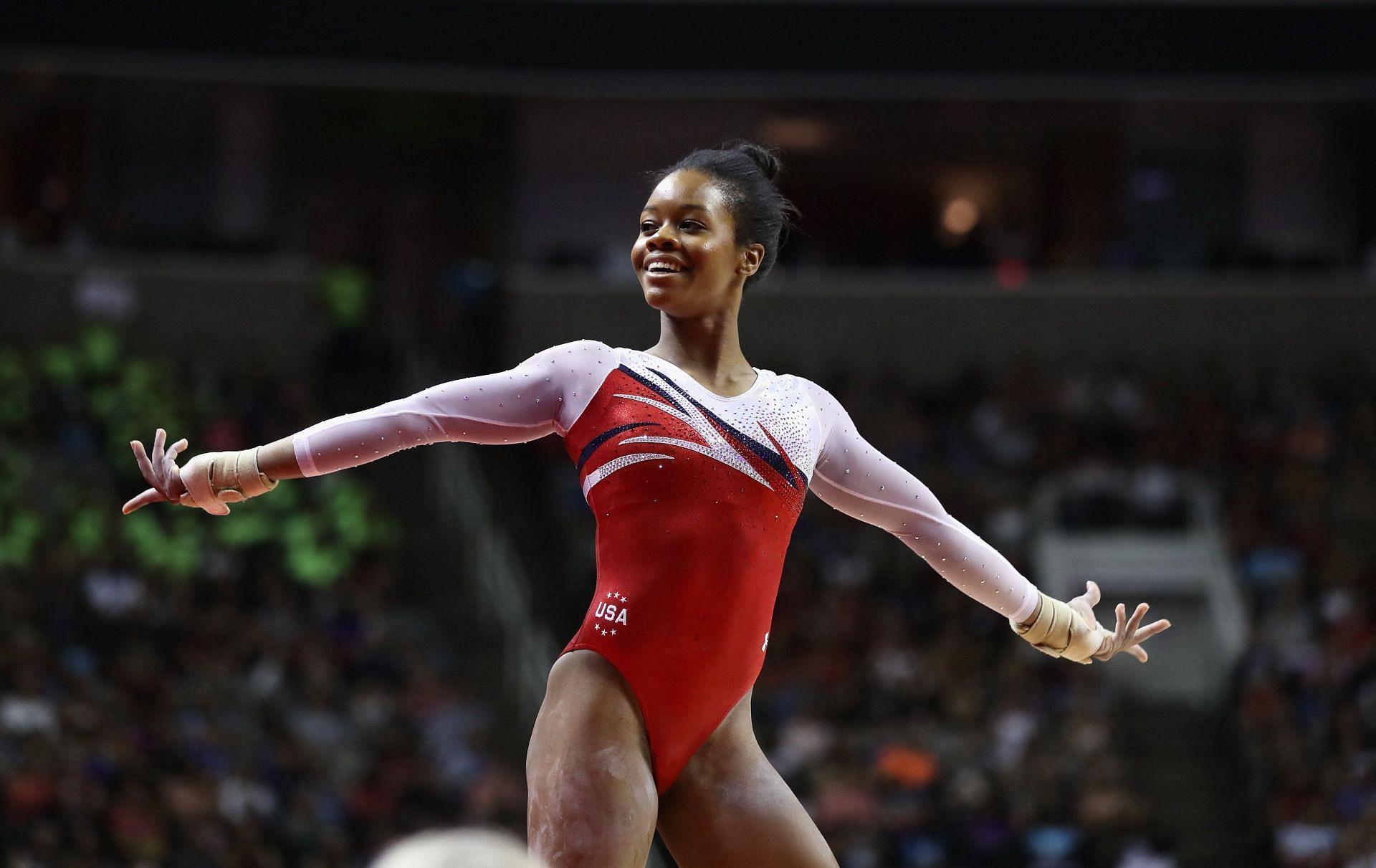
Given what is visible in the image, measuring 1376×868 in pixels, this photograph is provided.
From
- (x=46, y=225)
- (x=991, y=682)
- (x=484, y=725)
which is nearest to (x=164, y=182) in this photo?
(x=46, y=225)

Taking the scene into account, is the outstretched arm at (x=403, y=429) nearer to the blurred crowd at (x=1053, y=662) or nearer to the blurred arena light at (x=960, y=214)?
the blurred crowd at (x=1053, y=662)

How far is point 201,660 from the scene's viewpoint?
1271cm

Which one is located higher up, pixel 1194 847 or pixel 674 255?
pixel 674 255

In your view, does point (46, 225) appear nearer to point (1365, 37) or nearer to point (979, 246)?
point (979, 246)

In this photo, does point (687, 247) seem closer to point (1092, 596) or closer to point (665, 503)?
point (665, 503)

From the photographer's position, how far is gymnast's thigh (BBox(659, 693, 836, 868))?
3725 millimetres

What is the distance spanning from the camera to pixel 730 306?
401cm

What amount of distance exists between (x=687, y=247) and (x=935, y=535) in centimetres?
93

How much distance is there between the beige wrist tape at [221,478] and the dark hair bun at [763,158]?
137cm

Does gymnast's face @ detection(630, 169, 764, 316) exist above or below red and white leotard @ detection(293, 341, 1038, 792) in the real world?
above

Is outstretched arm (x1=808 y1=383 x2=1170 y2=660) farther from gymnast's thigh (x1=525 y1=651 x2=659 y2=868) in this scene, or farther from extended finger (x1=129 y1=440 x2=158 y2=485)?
extended finger (x1=129 y1=440 x2=158 y2=485)

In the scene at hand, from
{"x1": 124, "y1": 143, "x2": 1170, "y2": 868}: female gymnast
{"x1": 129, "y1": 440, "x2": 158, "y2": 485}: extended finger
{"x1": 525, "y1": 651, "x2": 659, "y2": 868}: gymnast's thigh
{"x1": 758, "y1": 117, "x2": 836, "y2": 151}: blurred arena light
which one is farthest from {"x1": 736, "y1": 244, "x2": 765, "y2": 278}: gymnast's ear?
{"x1": 758, "y1": 117, "x2": 836, "y2": 151}: blurred arena light

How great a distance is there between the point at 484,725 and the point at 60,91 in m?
9.69

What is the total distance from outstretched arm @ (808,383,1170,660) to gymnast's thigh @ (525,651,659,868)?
79 cm
